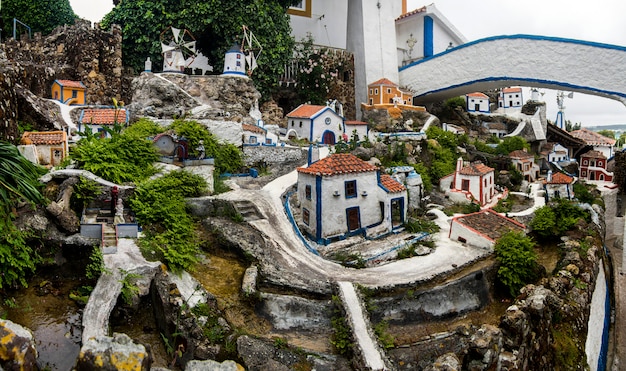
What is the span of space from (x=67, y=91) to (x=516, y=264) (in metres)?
19.9

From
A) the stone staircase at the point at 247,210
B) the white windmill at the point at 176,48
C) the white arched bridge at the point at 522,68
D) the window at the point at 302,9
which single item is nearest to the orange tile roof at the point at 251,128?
the stone staircase at the point at 247,210

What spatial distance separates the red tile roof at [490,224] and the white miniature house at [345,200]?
2.30m

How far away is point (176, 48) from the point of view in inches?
958

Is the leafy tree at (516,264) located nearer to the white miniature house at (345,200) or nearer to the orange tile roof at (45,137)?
the white miniature house at (345,200)

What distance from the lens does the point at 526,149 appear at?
28.6 metres

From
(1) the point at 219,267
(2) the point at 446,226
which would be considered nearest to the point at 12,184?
(1) the point at 219,267

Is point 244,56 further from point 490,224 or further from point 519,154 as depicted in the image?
point 519,154

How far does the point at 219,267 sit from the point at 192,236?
47.3 inches

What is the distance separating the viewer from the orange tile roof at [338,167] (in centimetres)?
1523

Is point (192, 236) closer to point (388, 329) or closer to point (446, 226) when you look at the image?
point (388, 329)

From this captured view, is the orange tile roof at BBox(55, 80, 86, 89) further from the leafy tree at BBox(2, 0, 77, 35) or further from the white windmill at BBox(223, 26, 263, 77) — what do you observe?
the leafy tree at BBox(2, 0, 77, 35)

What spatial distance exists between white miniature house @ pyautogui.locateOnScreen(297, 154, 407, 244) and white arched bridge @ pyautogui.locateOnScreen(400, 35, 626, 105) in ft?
52.8

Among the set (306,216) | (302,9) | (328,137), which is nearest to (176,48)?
(328,137)

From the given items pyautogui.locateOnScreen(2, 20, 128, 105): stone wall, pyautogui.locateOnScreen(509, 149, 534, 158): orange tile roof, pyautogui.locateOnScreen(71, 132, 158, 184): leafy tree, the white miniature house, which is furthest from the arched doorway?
pyautogui.locateOnScreen(2, 20, 128, 105): stone wall
